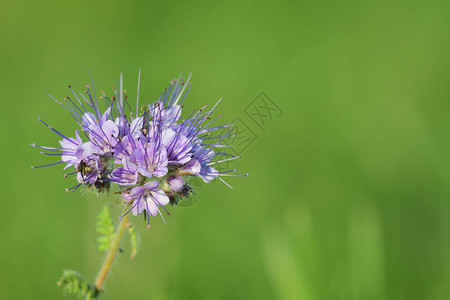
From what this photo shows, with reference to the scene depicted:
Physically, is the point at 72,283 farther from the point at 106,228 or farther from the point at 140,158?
the point at 140,158

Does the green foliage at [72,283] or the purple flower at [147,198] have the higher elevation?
the purple flower at [147,198]

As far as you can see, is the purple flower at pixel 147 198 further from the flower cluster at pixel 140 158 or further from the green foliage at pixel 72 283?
the green foliage at pixel 72 283

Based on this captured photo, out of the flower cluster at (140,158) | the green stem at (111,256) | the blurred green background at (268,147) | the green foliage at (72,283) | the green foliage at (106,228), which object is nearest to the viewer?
the green foliage at (72,283)

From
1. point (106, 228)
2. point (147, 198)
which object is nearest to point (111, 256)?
point (106, 228)

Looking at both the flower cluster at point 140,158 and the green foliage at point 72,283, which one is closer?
the green foliage at point 72,283

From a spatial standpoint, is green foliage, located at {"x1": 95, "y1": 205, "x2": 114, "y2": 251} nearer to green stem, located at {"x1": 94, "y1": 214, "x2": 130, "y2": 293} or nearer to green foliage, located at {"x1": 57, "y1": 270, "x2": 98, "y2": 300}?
green stem, located at {"x1": 94, "y1": 214, "x2": 130, "y2": 293}

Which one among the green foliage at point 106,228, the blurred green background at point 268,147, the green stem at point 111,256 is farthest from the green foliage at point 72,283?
the blurred green background at point 268,147

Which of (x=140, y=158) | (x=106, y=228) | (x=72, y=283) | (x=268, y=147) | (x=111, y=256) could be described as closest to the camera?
(x=72, y=283)

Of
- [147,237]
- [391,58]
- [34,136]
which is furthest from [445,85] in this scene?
[34,136]

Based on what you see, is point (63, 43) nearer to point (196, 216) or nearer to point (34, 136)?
point (34, 136)
